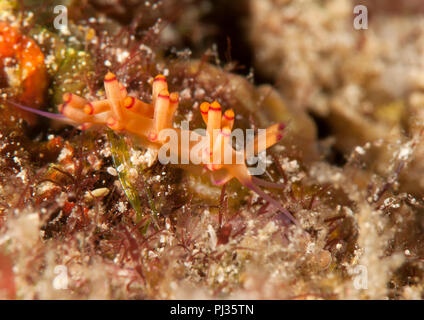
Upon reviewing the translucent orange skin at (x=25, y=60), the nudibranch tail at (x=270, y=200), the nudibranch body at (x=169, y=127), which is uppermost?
the translucent orange skin at (x=25, y=60)

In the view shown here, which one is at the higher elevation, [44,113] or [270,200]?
[44,113]

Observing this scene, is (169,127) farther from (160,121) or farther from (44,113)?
(44,113)

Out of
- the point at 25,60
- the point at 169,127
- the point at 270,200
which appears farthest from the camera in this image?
the point at 25,60

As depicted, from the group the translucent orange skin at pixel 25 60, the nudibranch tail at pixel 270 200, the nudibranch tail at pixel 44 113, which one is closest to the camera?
the nudibranch tail at pixel 270 200

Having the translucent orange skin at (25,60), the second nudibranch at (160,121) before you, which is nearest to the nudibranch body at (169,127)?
the second nudibranch at (160,121)

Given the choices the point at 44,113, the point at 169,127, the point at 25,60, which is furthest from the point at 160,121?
the point at 25,60

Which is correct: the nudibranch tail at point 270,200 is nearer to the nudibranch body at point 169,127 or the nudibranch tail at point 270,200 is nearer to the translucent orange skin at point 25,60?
the nudibranch body at point 169,127

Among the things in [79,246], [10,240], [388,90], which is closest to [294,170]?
[79,246]

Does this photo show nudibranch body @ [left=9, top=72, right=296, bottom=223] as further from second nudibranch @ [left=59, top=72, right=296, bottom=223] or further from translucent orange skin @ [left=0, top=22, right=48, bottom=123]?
translucent orange skin @ [left=0, top=22, right=48, bottom=123]
